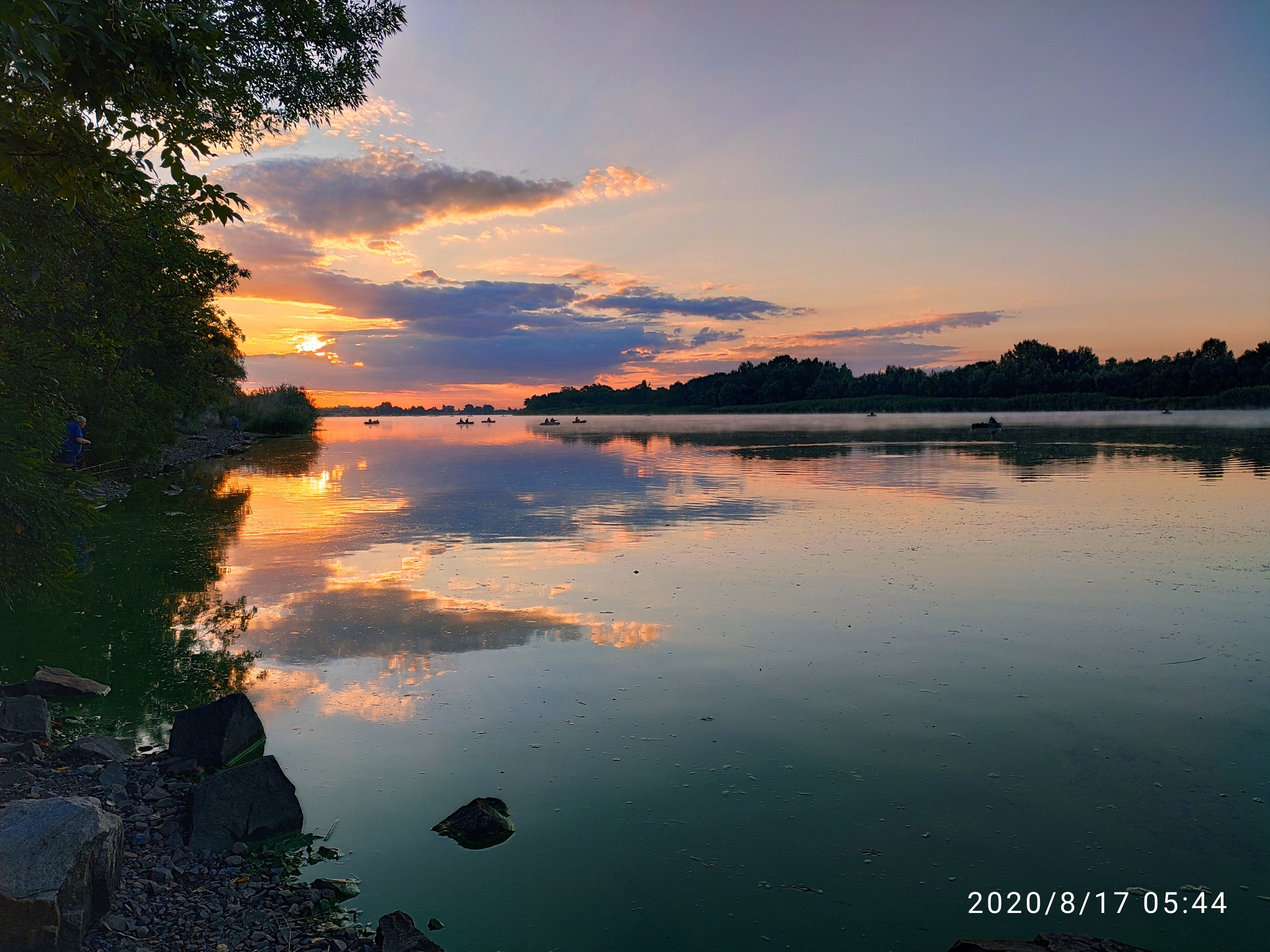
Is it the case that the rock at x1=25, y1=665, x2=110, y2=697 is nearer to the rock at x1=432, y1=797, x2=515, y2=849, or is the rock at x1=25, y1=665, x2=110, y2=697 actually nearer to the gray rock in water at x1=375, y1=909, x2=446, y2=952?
the rock at x1=432, y1=797, x2=515, y2=849

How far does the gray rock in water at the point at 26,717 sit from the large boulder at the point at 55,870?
3362mm

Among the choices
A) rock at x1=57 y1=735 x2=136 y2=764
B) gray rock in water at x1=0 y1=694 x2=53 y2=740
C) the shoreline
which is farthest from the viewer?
the shoreline

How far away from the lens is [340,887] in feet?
21.4

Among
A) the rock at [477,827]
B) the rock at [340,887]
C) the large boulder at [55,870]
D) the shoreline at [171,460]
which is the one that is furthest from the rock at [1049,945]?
the shoreline at [171,460]

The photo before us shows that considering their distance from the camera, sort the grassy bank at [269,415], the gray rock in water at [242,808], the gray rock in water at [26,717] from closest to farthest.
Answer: the gray rock in water at [242,808], the gray rock in water at [26,717], the grassy bank at [269,415]

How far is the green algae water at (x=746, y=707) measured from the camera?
649cm

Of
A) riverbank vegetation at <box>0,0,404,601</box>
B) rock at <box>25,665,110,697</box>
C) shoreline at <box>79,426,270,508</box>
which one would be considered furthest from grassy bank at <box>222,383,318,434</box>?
rock at <box>25,665,110,697</box>

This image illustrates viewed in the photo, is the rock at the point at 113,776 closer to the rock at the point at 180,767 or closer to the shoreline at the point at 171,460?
the rock at the point at 180,767

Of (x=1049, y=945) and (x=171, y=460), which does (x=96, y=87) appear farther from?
(x=171, y=460)

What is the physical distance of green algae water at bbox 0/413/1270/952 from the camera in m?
6.49

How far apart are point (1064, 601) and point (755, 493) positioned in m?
16.9

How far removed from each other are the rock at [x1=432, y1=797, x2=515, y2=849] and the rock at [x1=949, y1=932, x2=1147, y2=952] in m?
4.05

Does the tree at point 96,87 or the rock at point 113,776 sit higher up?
the tree at point 96,87

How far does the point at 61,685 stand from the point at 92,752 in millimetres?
2783
